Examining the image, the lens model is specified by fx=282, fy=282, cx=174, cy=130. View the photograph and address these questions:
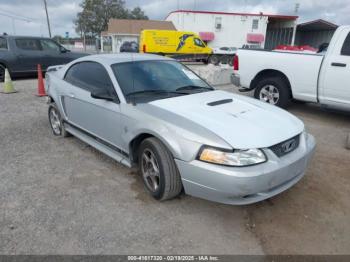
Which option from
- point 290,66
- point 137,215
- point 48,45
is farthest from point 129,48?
point 137,215

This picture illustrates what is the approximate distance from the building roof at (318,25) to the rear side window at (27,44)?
3743 cm

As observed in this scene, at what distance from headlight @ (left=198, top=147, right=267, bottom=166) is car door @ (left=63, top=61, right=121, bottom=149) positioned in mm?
1270

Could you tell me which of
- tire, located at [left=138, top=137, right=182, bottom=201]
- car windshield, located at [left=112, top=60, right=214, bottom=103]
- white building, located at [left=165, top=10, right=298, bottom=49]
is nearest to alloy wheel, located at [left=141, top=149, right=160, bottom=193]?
tire, located at [left=138, top=137, right=182, bottom=201]

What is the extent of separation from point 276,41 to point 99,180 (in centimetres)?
4511

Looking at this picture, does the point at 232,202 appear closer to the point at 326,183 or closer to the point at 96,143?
the point at 326,183

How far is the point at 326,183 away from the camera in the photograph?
3.51 m

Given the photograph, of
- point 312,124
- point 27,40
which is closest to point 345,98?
point 312,124

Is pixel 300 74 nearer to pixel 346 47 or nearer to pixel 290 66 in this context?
pixel 290 66

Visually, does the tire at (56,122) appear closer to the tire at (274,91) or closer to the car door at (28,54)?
the tire at (274,91)

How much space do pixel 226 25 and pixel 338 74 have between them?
34724mm

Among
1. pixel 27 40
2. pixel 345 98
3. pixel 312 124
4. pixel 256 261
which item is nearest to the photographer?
pixel 256 261

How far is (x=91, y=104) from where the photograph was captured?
3764 millimetres

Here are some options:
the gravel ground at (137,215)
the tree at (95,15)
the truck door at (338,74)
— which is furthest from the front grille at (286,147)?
the tree at (95,15)

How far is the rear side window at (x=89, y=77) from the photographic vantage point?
144 inches
